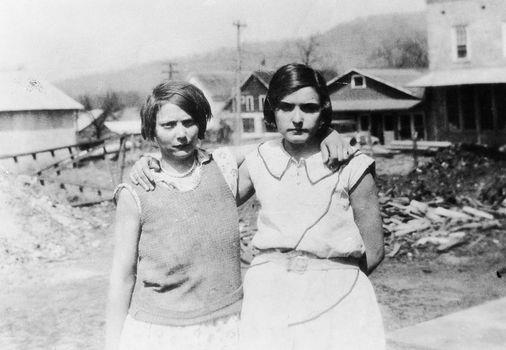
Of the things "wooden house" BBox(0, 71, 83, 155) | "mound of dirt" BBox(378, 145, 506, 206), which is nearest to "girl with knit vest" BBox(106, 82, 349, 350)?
"wooden house" BBox(0, 71, 83, 155)

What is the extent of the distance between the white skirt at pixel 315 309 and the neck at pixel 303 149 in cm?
34

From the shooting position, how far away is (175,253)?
1812 mm

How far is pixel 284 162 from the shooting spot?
74.0 inches

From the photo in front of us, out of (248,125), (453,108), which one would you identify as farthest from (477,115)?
(248,125)

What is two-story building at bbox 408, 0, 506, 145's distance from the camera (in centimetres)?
1575

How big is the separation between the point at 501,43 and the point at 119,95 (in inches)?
412

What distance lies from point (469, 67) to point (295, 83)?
16.2 metres

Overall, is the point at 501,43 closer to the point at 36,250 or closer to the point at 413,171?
the point at 413,171

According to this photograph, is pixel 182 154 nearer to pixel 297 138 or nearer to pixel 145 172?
pixel 145 172

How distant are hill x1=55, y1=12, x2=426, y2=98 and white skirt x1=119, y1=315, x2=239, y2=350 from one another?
11.9 m

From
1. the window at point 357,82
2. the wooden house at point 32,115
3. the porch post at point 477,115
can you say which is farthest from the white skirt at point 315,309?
the window at point 357,82

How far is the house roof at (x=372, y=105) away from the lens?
66.6ft

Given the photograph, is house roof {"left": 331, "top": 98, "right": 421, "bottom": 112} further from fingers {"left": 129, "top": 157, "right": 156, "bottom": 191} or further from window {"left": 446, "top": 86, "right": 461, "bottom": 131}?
fingers {"left": 129, "top": 157, "right": 156, "bottom": 191}

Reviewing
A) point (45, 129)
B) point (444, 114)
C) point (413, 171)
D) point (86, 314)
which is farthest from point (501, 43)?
point (86, 314)
